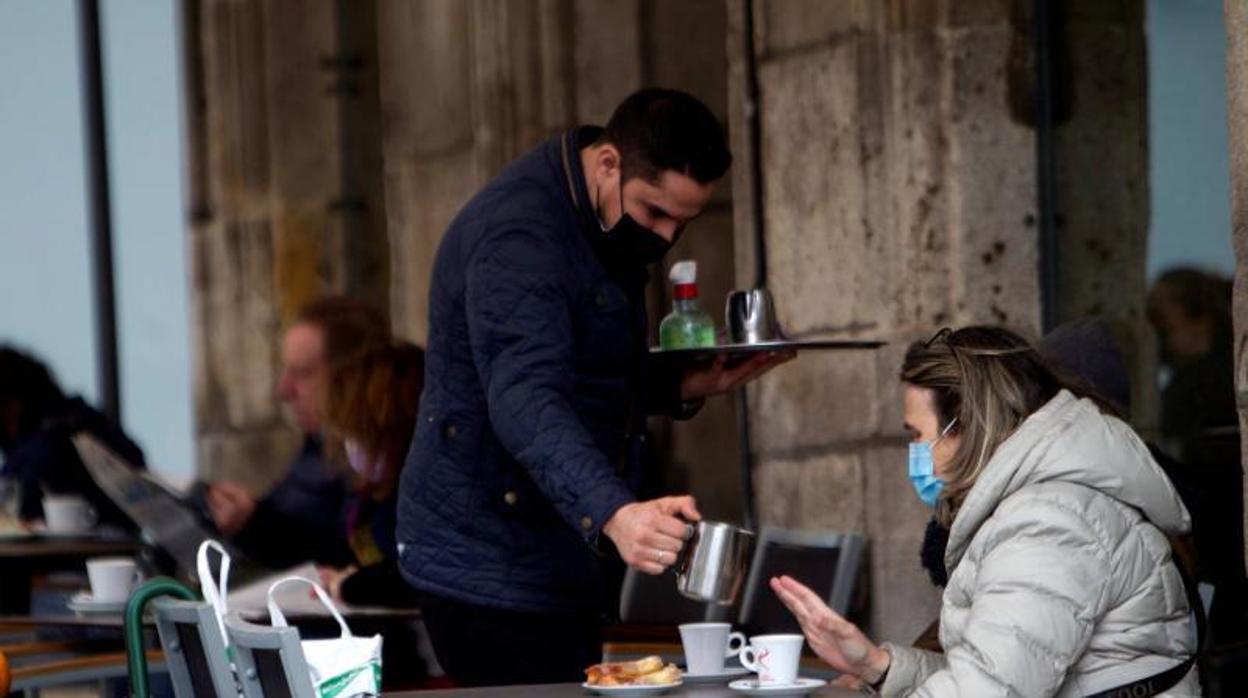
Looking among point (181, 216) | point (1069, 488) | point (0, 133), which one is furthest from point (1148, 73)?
point (0, 133)

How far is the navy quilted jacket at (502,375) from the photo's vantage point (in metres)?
4.73

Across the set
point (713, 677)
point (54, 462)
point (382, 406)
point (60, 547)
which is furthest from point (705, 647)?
point (54, 462)

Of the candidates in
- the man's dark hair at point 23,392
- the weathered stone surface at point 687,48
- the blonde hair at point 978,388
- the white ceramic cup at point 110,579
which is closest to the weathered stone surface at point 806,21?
A: the weathered stone surface at point 687,48

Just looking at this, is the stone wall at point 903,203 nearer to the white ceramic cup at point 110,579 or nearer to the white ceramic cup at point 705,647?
the white ceramic cup at point 110,579

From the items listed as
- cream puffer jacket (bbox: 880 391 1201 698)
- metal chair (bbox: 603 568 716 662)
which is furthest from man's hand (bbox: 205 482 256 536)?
cream puffer jacket (bbox: 880 391 1201 698)

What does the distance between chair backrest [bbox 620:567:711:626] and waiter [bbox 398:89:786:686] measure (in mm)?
2078

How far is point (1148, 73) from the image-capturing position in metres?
6.44

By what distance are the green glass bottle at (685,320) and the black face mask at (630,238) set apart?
529 mm

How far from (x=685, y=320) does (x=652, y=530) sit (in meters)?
1.14

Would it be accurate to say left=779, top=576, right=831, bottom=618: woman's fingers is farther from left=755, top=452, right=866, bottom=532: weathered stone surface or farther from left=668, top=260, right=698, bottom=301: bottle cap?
left=755, top=452, right=866, bottom=532: weathered stone surface

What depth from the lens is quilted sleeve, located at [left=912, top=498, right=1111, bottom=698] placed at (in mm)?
3881

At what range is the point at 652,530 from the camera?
438cm

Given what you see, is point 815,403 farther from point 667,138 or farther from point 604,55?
point 667,138

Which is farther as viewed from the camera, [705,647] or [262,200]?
[262,200]
